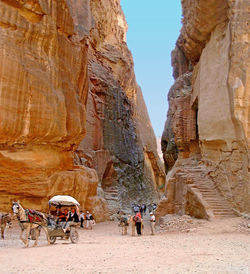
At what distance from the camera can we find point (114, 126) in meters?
31.8

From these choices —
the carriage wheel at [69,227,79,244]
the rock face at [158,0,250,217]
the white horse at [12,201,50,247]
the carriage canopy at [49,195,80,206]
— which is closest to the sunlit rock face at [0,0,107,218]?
the carriage canopy at [49,195,80,206]

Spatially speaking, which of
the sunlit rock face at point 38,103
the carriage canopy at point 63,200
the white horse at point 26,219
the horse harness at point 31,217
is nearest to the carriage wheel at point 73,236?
the carriage canopy at point 63,200

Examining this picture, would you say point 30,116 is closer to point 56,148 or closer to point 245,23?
point 56,148

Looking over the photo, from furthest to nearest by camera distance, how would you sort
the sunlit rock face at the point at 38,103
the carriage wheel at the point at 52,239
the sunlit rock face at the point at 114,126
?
1. the sunlit rock face at the point at 114,126
2. the sunlit rock face at the point at 38,103
3. the carriage wheel at the point at 52,239

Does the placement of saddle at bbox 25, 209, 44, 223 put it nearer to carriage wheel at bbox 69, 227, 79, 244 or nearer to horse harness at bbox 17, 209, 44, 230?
horse harness at bbox 17, 209, 44, 230

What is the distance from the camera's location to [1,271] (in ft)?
19.3

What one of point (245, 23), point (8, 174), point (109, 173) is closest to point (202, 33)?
point (245, 23)

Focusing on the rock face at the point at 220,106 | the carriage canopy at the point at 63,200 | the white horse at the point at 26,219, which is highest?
the rock face at the point at 220,106

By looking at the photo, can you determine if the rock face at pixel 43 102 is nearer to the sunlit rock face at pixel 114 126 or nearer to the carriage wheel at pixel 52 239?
the sunlit rock face at pixel 114 126

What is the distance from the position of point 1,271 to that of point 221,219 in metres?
10.6

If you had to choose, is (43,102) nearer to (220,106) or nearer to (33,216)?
(33,216)

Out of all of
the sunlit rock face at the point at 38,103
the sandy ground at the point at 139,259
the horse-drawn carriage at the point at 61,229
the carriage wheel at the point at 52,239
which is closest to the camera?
the sandy ground at the point at 139,259

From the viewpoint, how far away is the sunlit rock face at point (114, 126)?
94.1 feet

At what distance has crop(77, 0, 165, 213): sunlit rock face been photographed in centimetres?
2867
